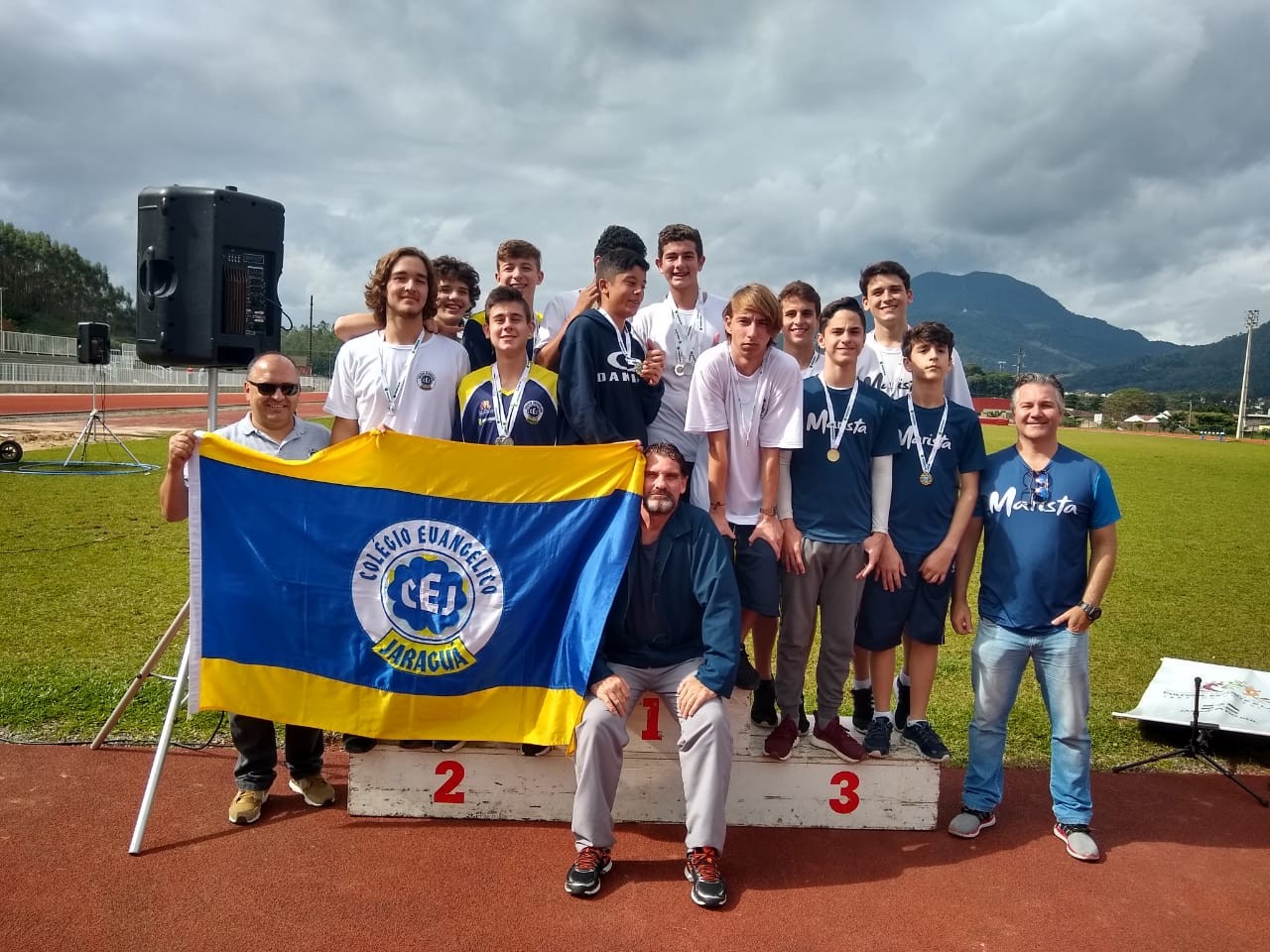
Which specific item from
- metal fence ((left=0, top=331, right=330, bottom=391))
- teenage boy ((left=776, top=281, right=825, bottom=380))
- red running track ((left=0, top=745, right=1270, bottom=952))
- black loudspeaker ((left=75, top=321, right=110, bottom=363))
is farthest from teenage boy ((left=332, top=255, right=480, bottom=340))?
metal fence ((left=0, top=331, right=330, bottom=391))

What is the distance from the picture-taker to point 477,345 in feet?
16.1

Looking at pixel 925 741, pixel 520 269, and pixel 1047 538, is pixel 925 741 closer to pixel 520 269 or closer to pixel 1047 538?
pixel 1047 538

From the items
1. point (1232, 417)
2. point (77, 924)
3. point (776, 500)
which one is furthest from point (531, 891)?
point (1232, 417)

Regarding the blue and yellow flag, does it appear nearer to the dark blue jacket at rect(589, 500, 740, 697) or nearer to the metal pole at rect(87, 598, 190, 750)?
the dark blue jacket at rect(589, 500, 740, 697)

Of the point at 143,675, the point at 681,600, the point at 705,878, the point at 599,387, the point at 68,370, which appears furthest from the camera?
the point at 68,370

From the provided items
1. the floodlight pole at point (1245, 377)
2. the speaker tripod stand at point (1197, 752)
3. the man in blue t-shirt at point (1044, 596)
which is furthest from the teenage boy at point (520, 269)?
the floodlight pole at point (1245, 377)

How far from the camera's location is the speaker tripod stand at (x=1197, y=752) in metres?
5.12

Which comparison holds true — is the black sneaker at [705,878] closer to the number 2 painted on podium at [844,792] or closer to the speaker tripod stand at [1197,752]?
the number 2 painted on podium at [844,792]

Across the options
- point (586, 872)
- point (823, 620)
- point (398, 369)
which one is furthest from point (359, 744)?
point (823, 620)

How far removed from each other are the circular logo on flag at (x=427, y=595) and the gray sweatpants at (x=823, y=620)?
57.4 inches

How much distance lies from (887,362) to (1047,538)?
1.27m

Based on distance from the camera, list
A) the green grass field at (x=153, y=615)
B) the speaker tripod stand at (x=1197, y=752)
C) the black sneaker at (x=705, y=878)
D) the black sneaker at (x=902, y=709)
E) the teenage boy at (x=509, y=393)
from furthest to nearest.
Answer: the green grass field at (x=153, y=615), the speaker tripod stand at (x=1197, y=752), the black sneaker at (x=902, y=709), the teenage boy at (x=509, y=393), the black sneaker at (x=705, y=878)

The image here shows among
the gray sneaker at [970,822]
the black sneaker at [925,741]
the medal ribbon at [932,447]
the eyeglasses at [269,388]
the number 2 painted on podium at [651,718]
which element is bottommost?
the gray sneaker at [970,822]

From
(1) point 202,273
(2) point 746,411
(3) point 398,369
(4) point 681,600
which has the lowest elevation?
(4) point 681,600
